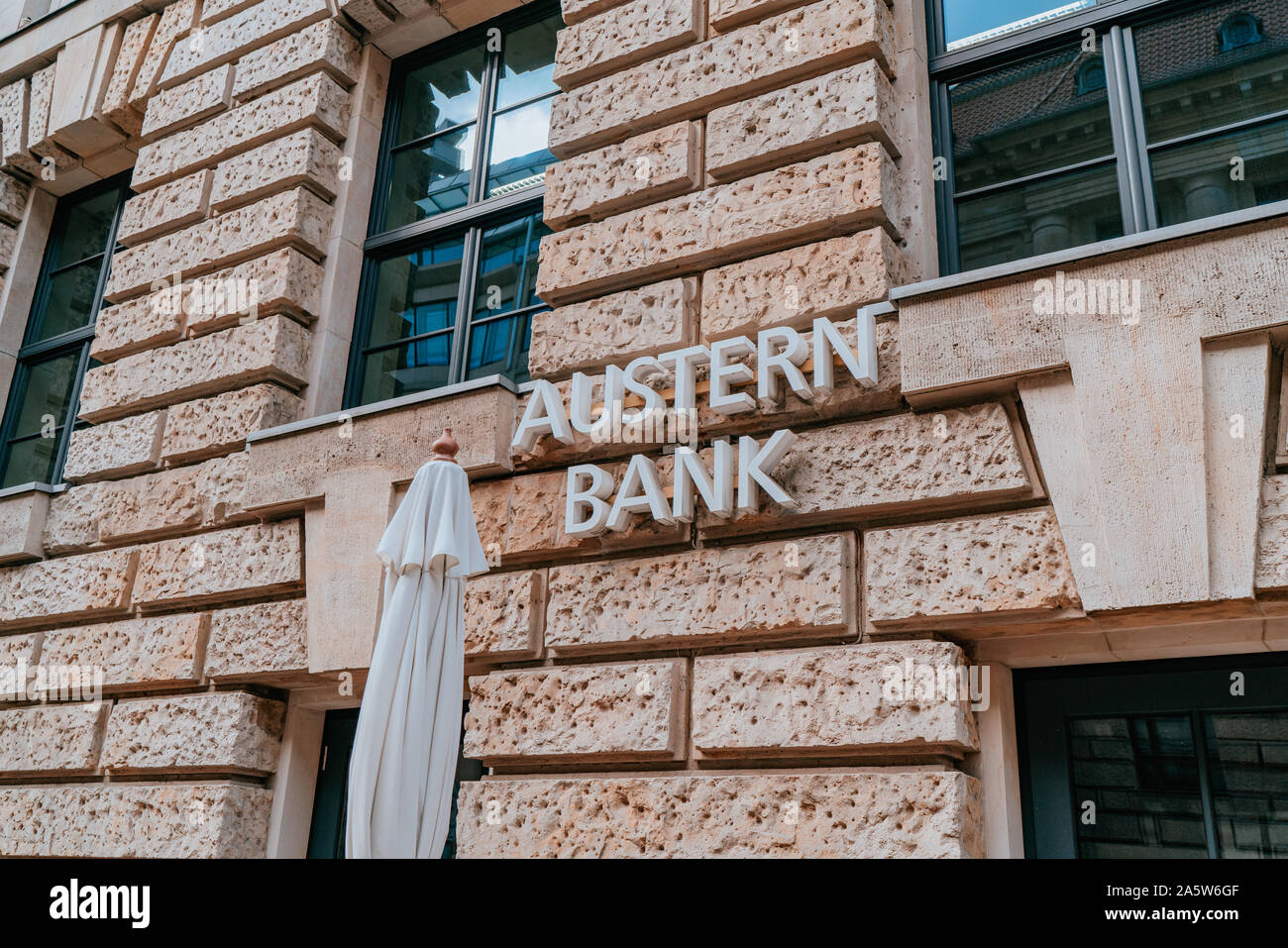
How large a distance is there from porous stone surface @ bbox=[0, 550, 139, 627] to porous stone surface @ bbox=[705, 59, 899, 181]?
4677 mm

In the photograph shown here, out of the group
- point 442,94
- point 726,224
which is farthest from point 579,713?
point 442,94

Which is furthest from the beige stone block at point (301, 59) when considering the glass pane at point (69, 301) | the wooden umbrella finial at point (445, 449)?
the wooden umbrella finial at point (445, 449)

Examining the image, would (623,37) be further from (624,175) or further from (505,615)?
(505,615)

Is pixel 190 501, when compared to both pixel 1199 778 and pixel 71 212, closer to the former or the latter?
pixel 71 212

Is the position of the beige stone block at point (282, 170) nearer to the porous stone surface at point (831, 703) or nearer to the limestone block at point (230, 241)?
the limestone block at point (230, 241)

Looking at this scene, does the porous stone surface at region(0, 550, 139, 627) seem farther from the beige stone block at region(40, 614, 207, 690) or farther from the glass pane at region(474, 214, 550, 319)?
the glass pane at region(474, 214, 550, 319)

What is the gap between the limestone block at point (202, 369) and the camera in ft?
23.9

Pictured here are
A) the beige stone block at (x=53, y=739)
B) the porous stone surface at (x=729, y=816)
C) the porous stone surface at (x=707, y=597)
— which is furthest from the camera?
the beige stone block at (x=53, y=739)

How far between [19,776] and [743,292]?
18.6 ft

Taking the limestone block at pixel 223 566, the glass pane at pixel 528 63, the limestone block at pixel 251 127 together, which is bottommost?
the limestone block at pixel 223 566

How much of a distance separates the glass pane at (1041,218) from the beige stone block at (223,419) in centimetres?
432

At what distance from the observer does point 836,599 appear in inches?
187

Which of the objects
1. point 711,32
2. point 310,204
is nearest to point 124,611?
point 310,204
